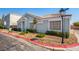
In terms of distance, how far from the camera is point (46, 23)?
3.74 metres

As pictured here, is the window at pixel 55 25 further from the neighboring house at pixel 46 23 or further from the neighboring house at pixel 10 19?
the neighboring house at pixel 10 19

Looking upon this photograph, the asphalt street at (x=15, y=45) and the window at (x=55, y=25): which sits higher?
the window at (x=55, y=25)

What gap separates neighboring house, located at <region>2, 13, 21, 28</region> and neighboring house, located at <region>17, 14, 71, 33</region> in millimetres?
79

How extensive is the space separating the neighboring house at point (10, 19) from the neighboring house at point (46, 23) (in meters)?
0.08

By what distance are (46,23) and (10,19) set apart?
2.65 feet

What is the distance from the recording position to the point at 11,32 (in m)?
3.83

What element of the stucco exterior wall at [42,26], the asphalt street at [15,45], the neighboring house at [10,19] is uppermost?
the neighboring house at [10,19]

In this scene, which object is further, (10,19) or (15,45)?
(10,19)

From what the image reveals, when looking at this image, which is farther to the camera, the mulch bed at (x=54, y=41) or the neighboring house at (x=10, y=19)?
the neighboring house at (x=10, y=19)

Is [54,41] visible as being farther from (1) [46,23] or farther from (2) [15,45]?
(2) [15,45]

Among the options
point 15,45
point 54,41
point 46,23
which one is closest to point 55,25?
point 46,23

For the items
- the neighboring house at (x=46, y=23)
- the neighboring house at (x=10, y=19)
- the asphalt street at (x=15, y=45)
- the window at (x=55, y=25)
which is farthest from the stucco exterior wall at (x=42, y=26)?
the neighboring house at (x=10, y=19)

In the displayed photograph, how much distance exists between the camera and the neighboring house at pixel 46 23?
3633 mm
